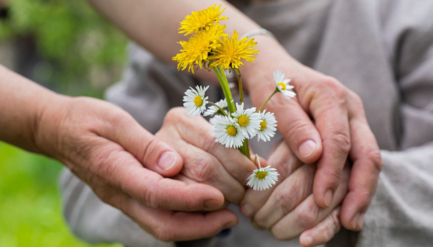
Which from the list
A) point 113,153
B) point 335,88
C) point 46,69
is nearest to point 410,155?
point 335,88

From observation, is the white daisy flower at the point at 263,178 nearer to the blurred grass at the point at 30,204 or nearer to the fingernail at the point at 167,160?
the fingernail at the point at 167,160

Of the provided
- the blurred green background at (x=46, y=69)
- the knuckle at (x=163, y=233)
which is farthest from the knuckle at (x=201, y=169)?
the blurred green background at (x=46, y=69)

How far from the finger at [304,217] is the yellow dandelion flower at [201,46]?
346 mm

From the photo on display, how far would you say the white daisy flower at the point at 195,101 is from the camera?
1.79ft

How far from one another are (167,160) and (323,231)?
0.30 m

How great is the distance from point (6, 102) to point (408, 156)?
81cm

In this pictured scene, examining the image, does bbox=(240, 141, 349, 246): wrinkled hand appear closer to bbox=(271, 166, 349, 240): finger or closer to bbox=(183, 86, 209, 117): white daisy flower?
bbox=(271, 166, 349, 240): finger

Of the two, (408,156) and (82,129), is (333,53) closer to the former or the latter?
(408,156)

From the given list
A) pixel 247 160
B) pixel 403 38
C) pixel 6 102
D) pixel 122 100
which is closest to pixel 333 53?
pixel 403 38

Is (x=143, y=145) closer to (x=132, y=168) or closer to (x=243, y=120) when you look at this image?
(x=132, y=168)

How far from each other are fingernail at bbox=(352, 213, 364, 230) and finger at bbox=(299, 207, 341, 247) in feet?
0.10

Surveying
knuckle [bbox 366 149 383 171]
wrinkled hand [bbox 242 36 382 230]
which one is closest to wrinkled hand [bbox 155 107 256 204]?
wrinkled hand [bbox 242 36 382 230]

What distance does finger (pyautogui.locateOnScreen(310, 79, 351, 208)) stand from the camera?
2.24 feet

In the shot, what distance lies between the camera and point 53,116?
2.56ft
